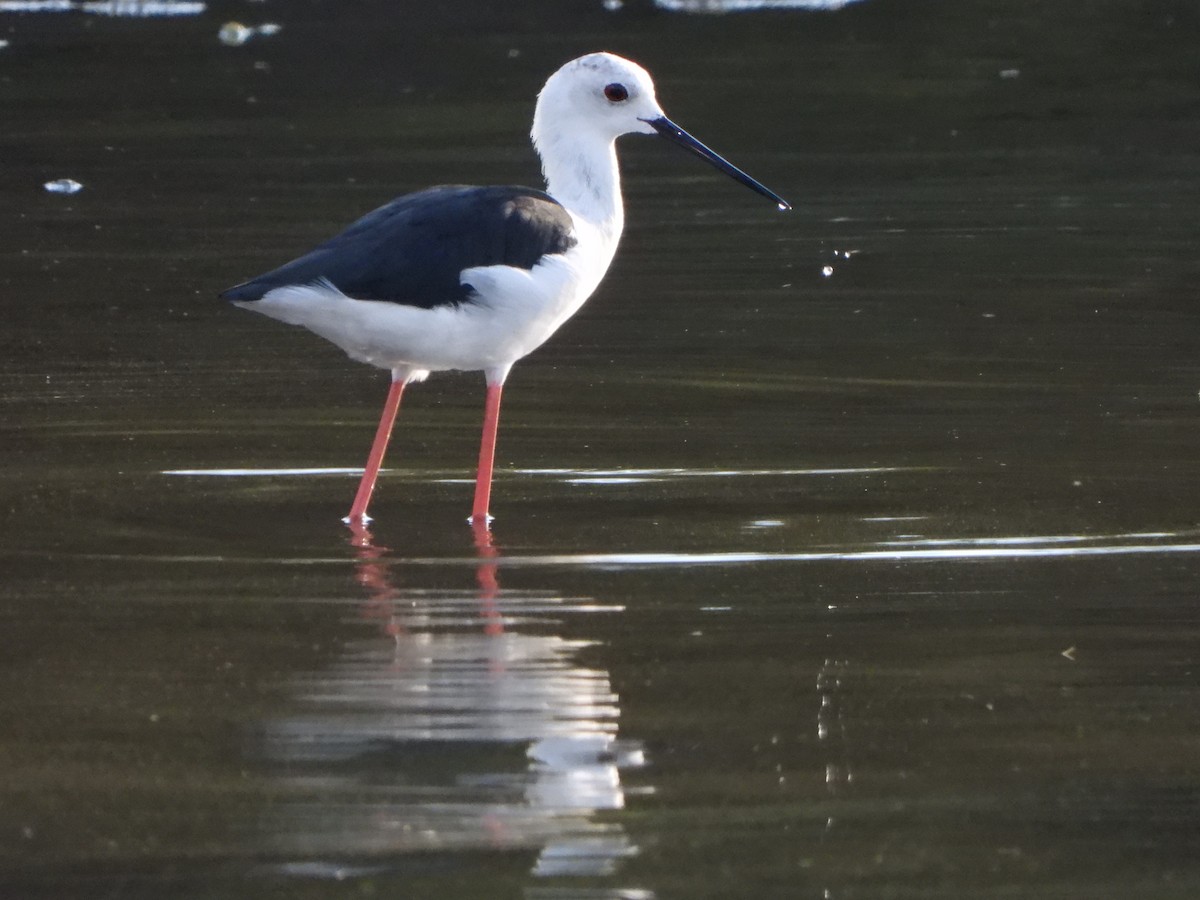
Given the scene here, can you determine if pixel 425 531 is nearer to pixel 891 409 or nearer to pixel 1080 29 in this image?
pixel 891 409

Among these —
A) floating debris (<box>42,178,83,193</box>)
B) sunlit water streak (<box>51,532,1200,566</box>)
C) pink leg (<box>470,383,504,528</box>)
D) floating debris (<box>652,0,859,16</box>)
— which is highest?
floating debris (<box>652,0,859,16</box>)

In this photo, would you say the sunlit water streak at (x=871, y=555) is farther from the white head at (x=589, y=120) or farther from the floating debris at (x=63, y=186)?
the floating debris at (x=63, y=186)

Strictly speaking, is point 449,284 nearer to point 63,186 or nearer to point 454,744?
point 454,744

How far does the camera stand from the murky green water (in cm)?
429

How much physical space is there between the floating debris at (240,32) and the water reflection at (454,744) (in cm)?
1651

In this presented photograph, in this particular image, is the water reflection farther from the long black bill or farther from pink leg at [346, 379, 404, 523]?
the long black bill

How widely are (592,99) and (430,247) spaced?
3.52 feet

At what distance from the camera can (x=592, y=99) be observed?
777 centimetres

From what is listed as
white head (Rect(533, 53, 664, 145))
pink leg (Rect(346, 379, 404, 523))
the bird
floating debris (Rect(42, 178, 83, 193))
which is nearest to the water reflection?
pink leg (Rect(346, 379, 404, 523))

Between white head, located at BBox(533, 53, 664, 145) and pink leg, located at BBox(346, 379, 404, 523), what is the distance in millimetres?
1003

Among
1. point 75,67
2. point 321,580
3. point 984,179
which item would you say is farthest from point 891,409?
point 75,67

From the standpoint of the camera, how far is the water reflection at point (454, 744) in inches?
165

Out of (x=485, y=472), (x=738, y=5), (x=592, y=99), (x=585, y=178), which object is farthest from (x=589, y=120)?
(x=738, y=5)

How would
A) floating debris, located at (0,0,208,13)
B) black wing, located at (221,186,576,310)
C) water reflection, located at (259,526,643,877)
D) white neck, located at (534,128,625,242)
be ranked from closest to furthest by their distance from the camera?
water reflection, located at (259,526,643,877) < black wing, located at (221,186,576,310) < white neck, located at (534,128,625,242) < floating debris, located at (0,0,208,13)
